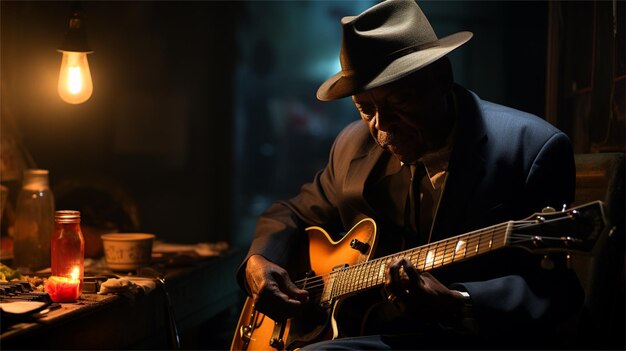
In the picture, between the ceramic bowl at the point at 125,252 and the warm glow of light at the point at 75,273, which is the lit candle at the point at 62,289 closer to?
the warm glow of light at the point at 75,273

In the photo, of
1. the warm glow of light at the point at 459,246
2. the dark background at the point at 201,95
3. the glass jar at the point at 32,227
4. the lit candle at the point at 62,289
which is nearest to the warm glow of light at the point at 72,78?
the glass jar at the point at 32,227

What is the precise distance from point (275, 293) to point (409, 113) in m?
0.76

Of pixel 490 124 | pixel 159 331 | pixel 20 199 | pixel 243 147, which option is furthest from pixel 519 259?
pixel 243 147

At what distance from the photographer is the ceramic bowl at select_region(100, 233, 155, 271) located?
3.38m

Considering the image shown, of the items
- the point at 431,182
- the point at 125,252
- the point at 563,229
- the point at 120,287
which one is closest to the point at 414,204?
the point at 431,182

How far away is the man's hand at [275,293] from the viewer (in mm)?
2760

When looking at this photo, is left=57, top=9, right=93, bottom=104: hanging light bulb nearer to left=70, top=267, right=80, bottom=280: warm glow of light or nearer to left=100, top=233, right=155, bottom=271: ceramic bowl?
left=100, top=233, right=155, bottom=271: ceramic bowl

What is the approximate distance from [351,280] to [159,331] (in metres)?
1.06

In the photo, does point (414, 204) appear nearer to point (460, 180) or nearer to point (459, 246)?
point (460, 180)

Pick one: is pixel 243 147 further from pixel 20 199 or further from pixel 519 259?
pixel 519 259

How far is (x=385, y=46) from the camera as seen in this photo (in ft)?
8.38

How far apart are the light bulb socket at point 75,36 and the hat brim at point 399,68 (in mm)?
1324

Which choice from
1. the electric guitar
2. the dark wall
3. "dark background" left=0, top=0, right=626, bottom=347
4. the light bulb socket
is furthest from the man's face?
the dark wall

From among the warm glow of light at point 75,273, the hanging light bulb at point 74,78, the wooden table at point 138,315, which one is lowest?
the wooden table at point 138,315
